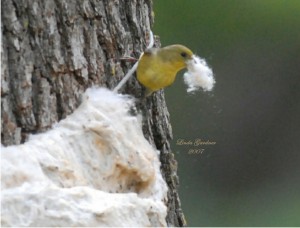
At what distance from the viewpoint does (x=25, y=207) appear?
203cm

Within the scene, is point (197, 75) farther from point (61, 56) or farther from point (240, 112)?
point (240, 112)

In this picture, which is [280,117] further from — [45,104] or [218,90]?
[45,104]

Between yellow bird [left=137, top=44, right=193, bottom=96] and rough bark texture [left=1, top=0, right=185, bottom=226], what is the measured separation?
0.05 meters

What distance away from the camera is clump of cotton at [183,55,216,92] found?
2401mm

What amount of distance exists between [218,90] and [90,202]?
3.01m

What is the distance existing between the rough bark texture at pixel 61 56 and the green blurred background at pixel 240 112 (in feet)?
6.42

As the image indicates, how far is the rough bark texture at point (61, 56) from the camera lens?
7.04 feet

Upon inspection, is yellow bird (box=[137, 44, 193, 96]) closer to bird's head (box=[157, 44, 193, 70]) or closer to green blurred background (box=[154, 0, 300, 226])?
bird's head (box=[157, 44, 193, 70])

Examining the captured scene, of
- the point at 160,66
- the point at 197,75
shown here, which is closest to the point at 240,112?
the point at 197,75

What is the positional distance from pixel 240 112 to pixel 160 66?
108 inches

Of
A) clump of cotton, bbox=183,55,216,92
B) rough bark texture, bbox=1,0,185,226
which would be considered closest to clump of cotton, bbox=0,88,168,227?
rough bark texture, bbox=1,0,185,226

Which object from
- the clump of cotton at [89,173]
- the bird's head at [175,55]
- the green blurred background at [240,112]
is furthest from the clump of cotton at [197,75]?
the green blurred background at [240,112]

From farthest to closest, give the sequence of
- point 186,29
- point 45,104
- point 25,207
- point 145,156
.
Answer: point 186,29 < point 145,156 < point 45,104 < point 25,207

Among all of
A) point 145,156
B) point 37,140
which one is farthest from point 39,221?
point 145,156
